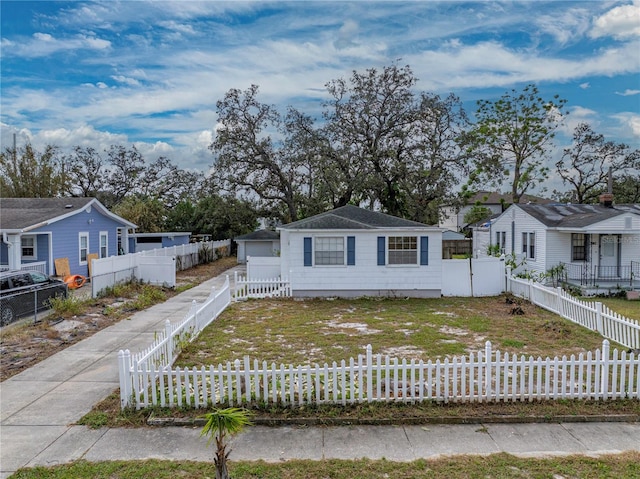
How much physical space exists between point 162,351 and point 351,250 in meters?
9.76

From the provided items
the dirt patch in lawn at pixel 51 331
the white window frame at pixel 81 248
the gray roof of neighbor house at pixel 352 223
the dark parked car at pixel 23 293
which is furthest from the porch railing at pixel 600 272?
the white window frame at pixel 81 248

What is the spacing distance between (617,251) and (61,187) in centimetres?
4078

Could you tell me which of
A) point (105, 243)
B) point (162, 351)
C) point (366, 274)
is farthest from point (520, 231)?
point (105, 243)

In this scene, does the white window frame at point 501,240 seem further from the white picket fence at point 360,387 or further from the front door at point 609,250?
the white picket fence at point 360,387

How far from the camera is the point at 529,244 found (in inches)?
858

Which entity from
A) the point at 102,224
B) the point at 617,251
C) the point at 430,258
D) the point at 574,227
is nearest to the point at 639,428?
the point at 430,258

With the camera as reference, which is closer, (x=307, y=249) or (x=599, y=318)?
(x=599, y=318)

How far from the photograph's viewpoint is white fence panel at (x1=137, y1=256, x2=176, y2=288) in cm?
1953

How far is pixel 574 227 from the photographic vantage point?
62.0ft

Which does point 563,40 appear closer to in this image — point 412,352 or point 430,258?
point 430,258

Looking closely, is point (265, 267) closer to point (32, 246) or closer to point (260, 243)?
point (32, 246)

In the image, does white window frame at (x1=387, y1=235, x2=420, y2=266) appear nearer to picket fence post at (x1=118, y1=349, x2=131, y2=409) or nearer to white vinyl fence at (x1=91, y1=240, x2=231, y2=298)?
white vinyl fence at (x1=91, y1=240, x2=231, y2=298)

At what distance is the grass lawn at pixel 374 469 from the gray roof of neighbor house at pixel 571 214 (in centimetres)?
1647

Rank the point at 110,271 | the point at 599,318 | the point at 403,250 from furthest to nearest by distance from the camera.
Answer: the point at 110,271 < the point at 403,250 < the point at 599,318
